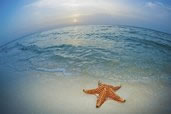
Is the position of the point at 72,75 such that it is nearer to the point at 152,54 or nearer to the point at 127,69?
the point at 127,69

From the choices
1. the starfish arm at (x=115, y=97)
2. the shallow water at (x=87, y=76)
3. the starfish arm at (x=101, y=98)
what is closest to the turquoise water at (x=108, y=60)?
the shallow water at (x=87, y=76)

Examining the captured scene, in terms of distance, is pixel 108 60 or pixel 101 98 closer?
pixel 101 98

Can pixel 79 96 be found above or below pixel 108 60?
below

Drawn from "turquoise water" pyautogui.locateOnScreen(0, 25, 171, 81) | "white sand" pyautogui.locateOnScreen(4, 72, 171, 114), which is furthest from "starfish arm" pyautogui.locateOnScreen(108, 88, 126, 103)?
"turquoise water" pyautogui.locateOnScreen(0, 25, 171, 81)

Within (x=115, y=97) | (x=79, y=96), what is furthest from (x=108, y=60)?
(x=115, y=97)

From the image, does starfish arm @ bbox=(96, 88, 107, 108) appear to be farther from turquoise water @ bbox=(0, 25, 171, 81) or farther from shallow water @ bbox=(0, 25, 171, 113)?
turquoise water @ bbox=(0, 25, 171, 81)

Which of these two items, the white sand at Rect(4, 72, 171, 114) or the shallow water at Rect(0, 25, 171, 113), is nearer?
the white sand at Rect(4, 72, 171, 114)

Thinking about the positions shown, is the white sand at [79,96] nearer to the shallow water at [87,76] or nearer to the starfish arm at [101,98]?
the shallow water at [87,76]

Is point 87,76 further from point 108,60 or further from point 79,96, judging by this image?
point 108,60
